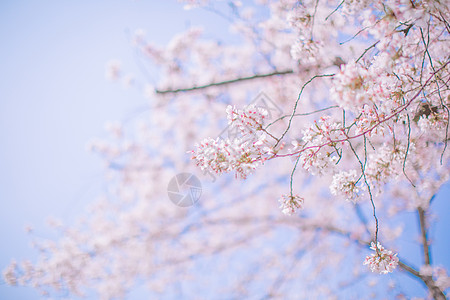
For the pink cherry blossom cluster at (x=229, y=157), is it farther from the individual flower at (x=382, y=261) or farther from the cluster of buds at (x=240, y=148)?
the individual flower at (x=382, y=261)

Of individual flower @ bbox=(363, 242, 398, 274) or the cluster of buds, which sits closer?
the cluster of buds

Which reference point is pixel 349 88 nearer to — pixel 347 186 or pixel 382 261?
pixel 347 186

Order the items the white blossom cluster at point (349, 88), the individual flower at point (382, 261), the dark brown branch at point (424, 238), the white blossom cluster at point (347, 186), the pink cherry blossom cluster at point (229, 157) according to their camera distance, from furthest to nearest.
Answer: the dark brown branch at point (424, 238) < the white blossom cluster at point (347, 186) < the individual flower at point (382, 261) < the pink cherry blossom cluster at point (229, 157) < the white blossom cluster at point (349, 88)

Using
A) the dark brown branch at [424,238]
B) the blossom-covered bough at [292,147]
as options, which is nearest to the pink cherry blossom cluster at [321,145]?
the blossom-covered bough at [292,147]

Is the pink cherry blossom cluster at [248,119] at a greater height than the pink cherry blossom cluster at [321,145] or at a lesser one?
greater

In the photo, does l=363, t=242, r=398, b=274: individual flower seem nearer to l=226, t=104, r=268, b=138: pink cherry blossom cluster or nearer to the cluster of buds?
the cluster of buds

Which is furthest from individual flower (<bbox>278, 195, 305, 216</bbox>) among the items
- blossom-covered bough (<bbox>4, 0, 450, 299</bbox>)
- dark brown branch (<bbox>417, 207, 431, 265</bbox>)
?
dark brown branch (<bbox>417, 207, 431, 265</bbox>)

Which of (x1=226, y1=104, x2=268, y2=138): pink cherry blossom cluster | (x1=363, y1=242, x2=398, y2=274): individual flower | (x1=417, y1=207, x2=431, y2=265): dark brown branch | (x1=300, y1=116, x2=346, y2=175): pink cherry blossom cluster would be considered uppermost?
(x1=226, y1=104, x2=268, y2=138): pink cherry blossom cluster

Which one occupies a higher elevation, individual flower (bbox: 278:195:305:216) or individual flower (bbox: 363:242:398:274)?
individual flower (bbox: 278:195:305:216)

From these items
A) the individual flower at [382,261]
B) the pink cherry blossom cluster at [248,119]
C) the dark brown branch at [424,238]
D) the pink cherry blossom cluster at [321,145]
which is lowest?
the individual flower at [382,261]

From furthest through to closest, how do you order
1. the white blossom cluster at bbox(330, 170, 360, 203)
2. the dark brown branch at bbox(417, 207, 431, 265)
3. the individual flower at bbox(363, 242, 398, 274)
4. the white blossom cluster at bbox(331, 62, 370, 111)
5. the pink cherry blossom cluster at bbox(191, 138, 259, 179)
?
the dark brown branch at bbox(417, 207, 431, 265) < the white blossom cluster at bbox(330, 170, 360, 203) < the individual flower at bbox(363, 242, 398, 274) < the pink cherry blossom cluster at bbox(191, 138, 259, 179) < the white blossom cluster at bbox(331, 62, 370, 111)

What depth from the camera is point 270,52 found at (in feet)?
15.9

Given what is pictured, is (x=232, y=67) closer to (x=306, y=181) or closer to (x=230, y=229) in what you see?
(x=306, y=181)

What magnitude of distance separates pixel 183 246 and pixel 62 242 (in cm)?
268
